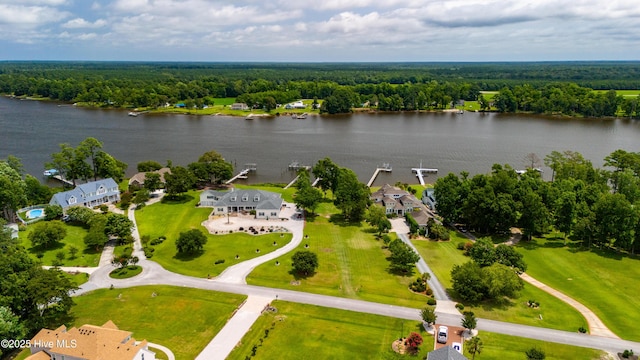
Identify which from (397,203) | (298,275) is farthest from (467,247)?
(298,275)

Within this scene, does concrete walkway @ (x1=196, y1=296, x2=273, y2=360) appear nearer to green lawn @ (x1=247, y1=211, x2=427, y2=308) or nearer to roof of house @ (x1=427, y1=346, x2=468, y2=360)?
green lawn @ (x1=247, y1=211, x2=427, y2=308)

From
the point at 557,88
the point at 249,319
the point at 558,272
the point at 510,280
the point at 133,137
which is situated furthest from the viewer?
the point at 557,88

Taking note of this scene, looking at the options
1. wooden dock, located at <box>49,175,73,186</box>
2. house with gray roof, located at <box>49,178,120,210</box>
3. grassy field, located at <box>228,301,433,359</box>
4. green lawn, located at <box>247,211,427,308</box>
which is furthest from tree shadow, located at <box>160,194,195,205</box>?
grassy field, located at <box>228,301,433,359</box>

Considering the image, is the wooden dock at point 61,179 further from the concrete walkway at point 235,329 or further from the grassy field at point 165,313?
the concrete walkway at point 235,329

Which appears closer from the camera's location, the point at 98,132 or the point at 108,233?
the point at 108,233

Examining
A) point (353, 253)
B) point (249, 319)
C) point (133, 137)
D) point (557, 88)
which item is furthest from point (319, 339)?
point (557, 88)

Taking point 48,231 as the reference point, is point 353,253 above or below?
below

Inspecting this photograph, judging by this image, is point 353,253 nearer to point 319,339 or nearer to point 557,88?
point 319,339

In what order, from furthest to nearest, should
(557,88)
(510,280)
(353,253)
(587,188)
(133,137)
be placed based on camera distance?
(557,88)
(133,137)
(587,188)
(353,253)
(510,280)

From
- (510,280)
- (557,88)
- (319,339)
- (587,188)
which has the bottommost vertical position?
(319,339)
